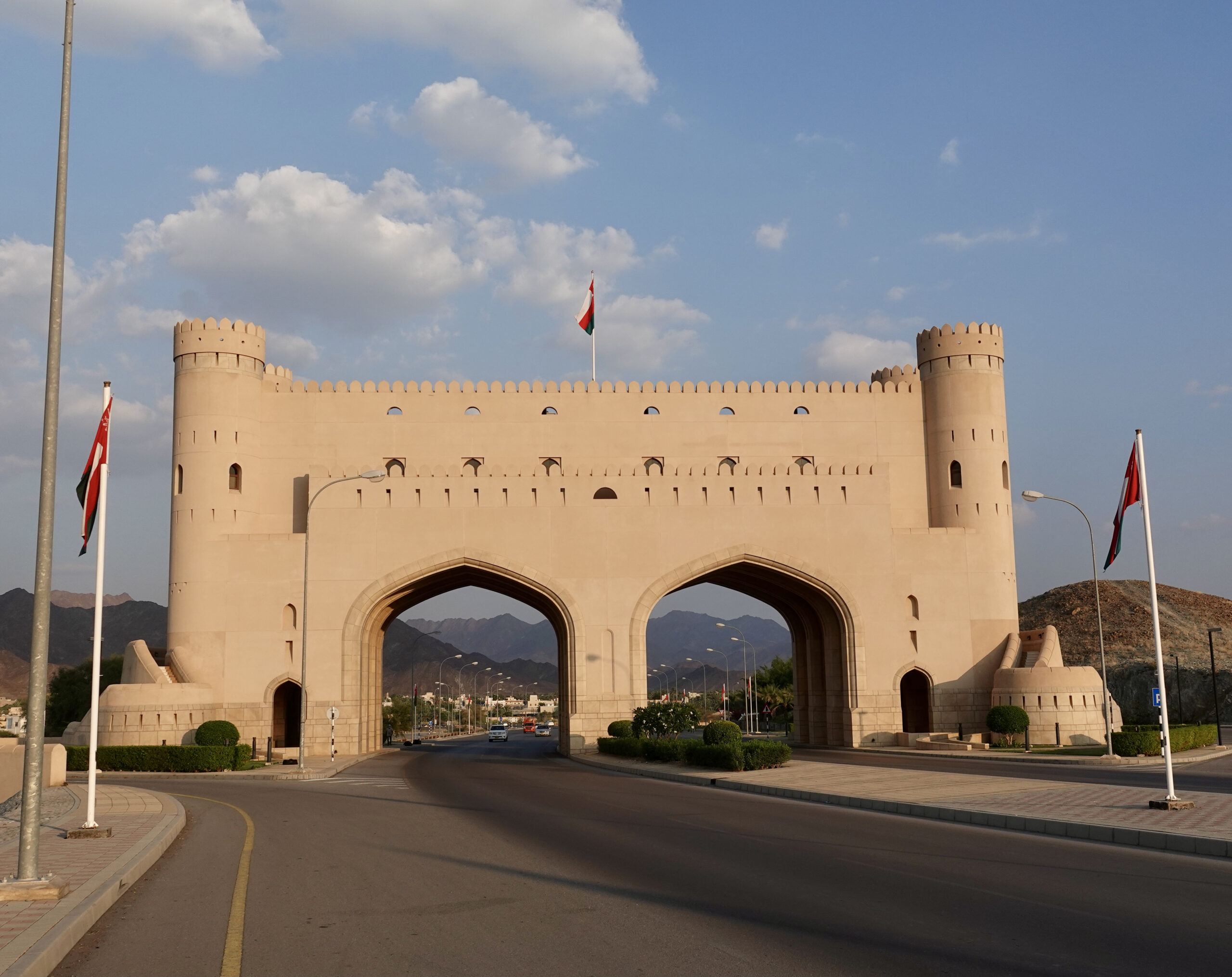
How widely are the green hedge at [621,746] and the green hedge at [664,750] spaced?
0.46 metres

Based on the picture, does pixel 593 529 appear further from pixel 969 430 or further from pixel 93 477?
pixel 93 477

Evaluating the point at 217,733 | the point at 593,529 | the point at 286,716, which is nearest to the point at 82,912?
the point at 217,733

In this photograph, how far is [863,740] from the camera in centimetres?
4284

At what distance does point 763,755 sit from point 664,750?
194 inches

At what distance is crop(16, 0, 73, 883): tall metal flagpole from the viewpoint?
947 centimetres

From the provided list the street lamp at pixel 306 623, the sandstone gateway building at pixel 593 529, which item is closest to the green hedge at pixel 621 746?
the sandstone gateway building at pixel 593 529

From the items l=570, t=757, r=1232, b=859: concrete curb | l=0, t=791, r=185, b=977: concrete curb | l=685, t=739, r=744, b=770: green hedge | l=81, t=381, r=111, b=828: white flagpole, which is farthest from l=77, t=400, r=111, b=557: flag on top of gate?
l=685, t=739, r=744, b=770: green hedge

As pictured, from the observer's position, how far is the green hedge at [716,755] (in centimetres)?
2662

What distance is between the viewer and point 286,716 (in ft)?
153

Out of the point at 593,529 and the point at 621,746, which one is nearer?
the point at 621,746

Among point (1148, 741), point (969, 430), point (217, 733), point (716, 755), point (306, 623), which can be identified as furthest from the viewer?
point (969, 430)

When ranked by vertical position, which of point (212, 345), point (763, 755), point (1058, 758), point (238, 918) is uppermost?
point (212, 345)

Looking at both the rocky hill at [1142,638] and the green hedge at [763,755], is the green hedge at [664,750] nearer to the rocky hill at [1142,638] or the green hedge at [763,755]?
the green hedge at [763,755]

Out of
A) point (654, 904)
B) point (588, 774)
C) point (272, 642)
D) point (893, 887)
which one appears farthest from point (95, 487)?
point (272, 642)
